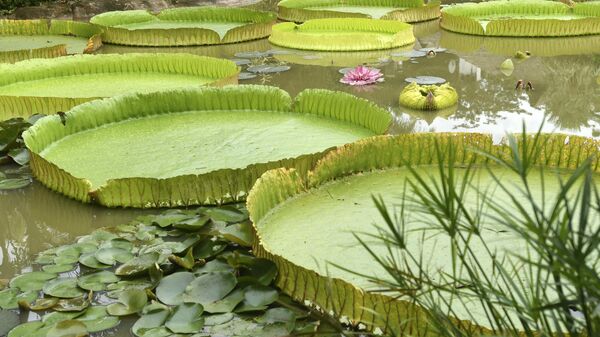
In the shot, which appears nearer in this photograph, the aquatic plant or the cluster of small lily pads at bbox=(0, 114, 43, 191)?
the cluster of small lily pads at bbox=(0, 114, 43, 191)

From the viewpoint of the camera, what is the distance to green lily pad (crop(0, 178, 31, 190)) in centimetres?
366

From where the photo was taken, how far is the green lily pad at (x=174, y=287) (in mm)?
2436

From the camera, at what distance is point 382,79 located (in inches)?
226

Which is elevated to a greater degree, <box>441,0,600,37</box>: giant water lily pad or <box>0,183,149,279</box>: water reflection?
<box>0,183,149,279</box>: water reflection

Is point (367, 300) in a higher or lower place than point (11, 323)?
higher

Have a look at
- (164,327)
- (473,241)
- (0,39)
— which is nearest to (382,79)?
(473,241)

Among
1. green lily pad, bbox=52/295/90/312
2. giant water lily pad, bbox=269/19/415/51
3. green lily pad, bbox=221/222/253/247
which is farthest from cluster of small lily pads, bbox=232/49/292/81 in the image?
green lily pad, bbox=52/295/90/312

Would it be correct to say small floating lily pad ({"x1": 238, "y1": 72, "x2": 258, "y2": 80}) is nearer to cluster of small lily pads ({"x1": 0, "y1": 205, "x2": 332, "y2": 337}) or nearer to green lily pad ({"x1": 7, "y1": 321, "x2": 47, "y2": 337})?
cluster of small lily pads ({"x1": 0, "y1": 205, "x2": 332, "y2": 337})

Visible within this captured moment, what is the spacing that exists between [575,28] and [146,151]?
541 cm

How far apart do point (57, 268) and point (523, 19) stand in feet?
20.2

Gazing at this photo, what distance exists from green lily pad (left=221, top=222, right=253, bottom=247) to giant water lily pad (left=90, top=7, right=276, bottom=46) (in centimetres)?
502

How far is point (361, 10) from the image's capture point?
9680mm

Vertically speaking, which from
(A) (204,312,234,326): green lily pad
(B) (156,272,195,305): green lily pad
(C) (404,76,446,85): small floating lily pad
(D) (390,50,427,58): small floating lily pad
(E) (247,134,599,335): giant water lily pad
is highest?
(E) (247,134,599,335): giant water lily pad

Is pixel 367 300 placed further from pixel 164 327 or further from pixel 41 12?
pixel 41 12
